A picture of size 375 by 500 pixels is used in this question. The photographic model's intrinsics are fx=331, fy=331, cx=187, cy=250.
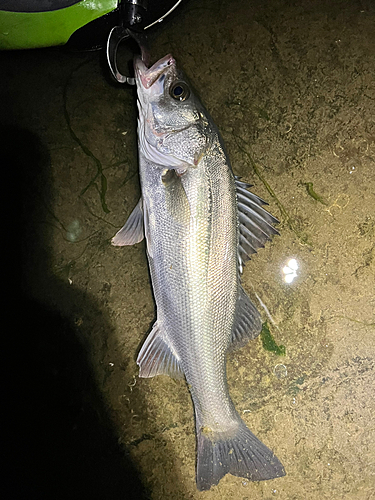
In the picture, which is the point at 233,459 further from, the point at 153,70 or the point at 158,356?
the point at 153,70

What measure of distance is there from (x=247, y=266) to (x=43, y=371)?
147 cm

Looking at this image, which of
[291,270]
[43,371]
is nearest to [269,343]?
[291,270]

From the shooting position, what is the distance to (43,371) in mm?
2115

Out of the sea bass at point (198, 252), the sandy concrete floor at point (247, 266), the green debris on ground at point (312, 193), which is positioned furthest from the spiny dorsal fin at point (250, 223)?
the green debris on ground at point (312, 193)

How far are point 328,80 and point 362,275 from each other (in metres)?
1.30

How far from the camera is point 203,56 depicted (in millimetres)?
2189

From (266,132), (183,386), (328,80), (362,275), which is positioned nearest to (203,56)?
(266,132)

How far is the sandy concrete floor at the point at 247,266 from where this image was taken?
6.88ft

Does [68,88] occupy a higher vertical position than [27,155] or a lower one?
higher

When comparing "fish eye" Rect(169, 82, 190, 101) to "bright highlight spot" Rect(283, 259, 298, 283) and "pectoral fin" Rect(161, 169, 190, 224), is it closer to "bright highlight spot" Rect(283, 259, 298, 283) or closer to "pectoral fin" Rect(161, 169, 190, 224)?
"pectoral fin" Rect(161, 169, 190, 224)

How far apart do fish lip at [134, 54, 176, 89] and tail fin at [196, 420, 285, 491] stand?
190 cm

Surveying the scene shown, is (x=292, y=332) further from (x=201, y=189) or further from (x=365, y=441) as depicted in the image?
(x=201, y=189)

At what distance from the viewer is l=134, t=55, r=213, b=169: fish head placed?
1696mm

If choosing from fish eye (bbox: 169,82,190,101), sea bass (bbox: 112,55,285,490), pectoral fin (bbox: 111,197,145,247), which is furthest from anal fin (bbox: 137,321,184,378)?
fish eye (bbox: 169,82,190,101)
